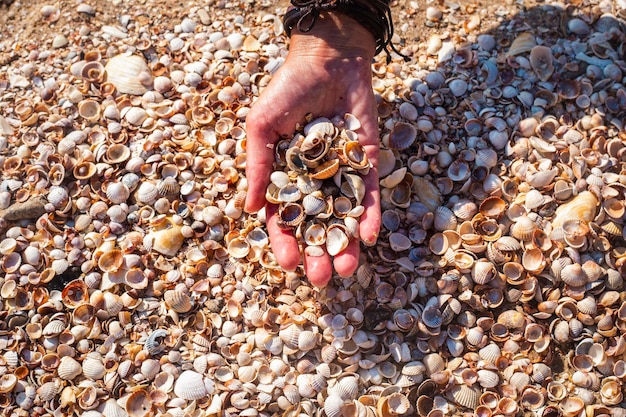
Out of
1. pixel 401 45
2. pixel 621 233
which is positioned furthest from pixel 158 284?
pixel 621 233

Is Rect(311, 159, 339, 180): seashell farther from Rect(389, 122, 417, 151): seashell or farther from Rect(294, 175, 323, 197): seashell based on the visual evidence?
Rect(389, 122, 417, 151): seashell

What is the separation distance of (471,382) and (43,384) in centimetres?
180

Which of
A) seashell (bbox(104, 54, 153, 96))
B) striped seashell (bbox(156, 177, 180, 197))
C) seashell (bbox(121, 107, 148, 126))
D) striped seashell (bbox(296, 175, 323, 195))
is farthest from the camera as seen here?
seashell (bbox(104, 54, 153, 96))

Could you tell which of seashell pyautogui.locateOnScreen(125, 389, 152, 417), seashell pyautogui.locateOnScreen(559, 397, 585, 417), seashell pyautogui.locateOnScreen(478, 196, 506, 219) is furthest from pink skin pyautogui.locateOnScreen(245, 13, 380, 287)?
seashell pyautogui.locateOnScreen(559, 397, 585, 417)

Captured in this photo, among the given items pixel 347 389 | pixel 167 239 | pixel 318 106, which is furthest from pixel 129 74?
pixel 347 389

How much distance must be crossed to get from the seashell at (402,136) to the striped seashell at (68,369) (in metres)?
1.72

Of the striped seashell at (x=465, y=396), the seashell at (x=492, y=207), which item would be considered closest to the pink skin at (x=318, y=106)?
the seashell at (x=492, y=207)

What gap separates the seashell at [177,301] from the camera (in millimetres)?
2404

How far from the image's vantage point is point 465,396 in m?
2.26

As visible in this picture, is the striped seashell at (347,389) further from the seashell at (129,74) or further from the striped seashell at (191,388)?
the seashell at (129,74)

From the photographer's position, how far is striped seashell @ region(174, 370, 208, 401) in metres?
2.28

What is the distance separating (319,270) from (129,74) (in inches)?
62.6

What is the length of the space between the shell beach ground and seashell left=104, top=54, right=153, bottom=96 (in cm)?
1

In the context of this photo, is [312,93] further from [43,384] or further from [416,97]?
[43,384]
